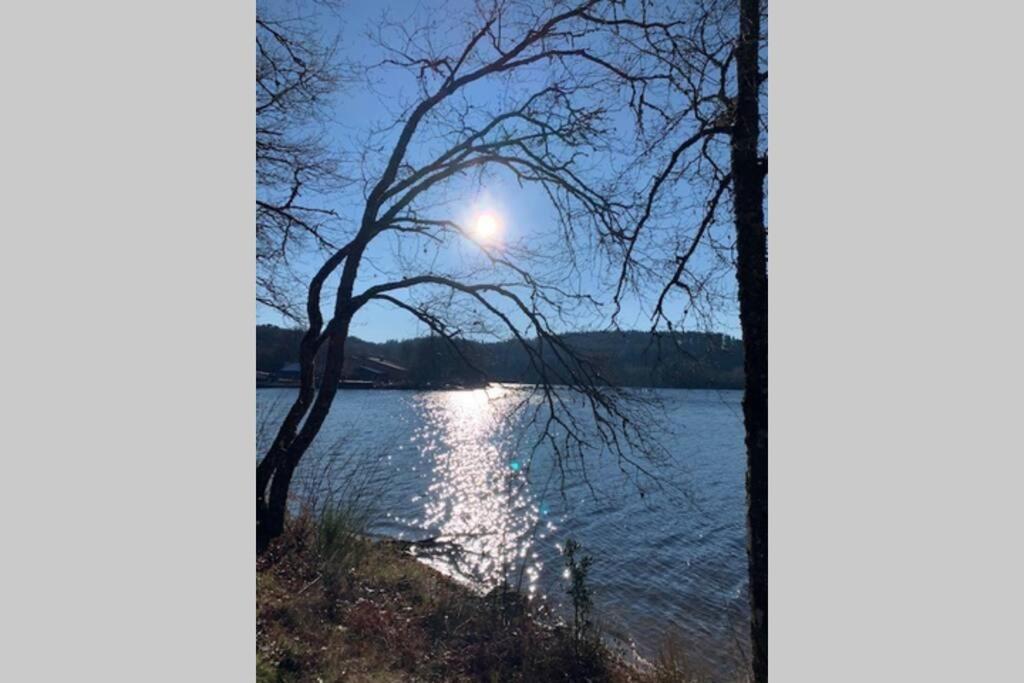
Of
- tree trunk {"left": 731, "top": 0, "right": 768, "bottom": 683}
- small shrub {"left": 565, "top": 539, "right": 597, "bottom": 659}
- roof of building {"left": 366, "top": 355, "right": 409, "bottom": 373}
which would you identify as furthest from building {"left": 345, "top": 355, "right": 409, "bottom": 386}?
tree trunk {"left": 731, "top": 0, "right": 768, "bottom": 683}

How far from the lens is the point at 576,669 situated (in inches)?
108

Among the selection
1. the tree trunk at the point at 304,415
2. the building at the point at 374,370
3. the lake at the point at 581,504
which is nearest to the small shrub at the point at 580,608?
the lake at the point at 581,504

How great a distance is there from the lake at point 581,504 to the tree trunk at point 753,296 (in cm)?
52

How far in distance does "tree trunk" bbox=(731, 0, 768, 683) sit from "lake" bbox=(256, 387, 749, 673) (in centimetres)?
52

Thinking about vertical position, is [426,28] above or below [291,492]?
above

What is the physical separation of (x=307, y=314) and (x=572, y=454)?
5.27 ft

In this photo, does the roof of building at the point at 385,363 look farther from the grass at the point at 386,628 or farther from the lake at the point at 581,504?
Answer: the grass at the point at 386,628

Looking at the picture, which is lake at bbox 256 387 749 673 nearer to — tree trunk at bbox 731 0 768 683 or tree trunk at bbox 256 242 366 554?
tree trunk at bbox 256 242 366 554

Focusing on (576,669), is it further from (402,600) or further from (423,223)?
(423,223)

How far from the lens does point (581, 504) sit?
3352 mm

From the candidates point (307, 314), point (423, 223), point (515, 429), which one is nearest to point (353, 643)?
point (515, 429)

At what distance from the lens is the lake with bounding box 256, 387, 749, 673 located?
306 centimetres

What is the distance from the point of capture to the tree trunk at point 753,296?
211cm

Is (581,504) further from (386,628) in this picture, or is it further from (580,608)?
(386,628)
